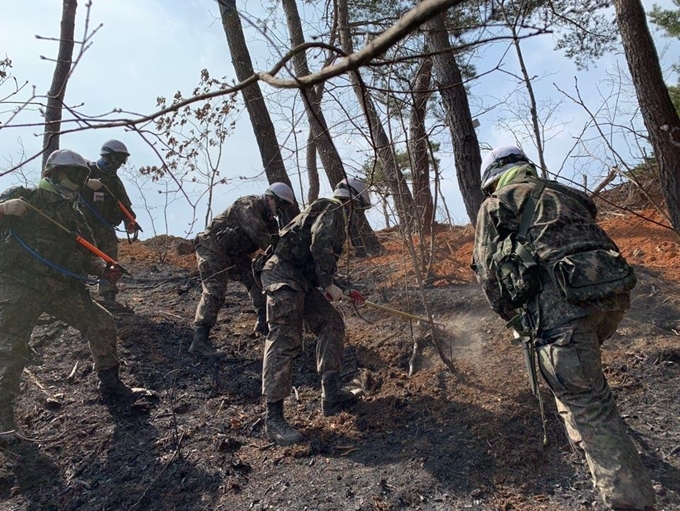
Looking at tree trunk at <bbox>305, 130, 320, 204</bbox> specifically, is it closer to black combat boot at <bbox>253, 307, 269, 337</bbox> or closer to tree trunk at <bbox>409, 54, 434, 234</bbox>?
tree trunk at <bbox>409, 54, 434, 234</bbox>

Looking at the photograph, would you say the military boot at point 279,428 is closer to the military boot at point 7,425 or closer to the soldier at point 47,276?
the soldier at point 47,276

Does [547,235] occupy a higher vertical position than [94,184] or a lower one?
lower

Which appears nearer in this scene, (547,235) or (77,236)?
(547,235)

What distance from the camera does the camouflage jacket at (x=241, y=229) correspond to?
591 cm

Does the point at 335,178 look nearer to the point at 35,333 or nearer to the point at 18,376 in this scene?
the point at 35,333

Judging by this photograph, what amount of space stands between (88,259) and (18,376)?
1.36 meters

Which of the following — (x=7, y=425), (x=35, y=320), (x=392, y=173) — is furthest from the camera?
(x=392, y=173)

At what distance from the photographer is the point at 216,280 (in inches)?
234

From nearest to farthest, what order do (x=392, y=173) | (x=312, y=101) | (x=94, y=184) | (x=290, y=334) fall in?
1. (x=290, y=334)
2. (x=392, y=173)
3. (x=94, y=184)
4. (x=312, y=101)

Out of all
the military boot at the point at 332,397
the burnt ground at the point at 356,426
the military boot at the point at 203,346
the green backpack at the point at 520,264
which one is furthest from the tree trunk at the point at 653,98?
the military boot at the point at 203,346

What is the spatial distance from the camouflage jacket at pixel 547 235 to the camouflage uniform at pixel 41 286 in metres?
3.45

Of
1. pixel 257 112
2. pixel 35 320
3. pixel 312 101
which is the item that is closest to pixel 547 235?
pixel 35 320

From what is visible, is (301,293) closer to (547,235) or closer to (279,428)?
(279,428)

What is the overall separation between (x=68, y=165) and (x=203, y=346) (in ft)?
7.28
